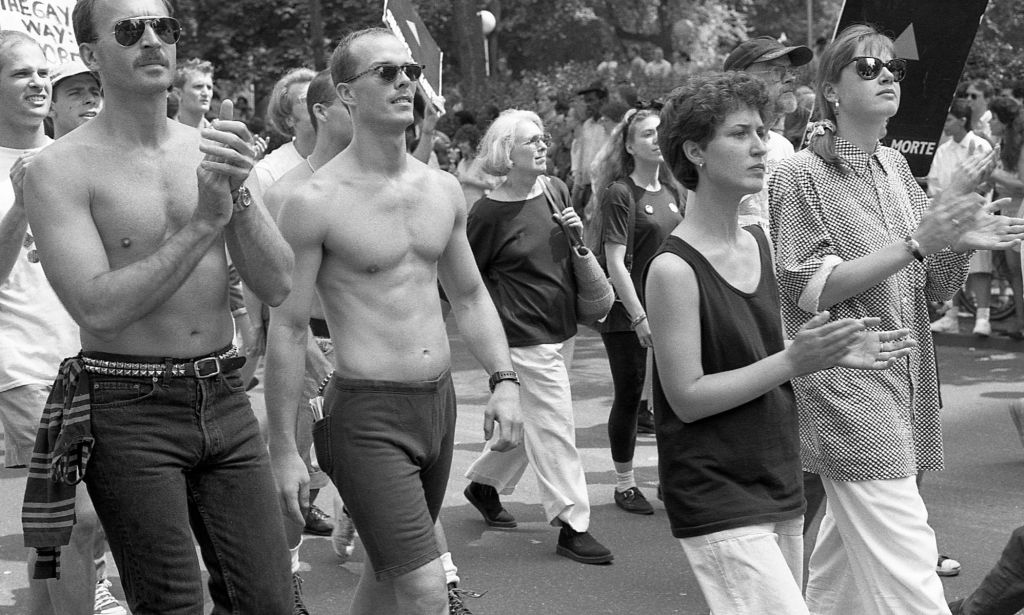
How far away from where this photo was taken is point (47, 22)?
7125 millimetres

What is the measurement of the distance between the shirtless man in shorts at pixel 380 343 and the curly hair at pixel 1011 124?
675cm

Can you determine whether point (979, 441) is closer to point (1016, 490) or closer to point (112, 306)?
point (1016, 490)

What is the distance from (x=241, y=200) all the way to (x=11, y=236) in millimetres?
1473

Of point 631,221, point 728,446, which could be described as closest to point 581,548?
point 631,221

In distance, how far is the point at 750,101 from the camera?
3787mm

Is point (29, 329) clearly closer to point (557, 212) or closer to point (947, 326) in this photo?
point (557, 212)

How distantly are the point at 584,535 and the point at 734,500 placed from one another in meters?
2.90

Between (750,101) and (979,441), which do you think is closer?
(750,101)

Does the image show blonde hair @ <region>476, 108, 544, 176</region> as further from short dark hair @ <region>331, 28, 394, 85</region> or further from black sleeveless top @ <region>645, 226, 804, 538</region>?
black sleeveless top @ <region>645, 226, 804, 538</region>

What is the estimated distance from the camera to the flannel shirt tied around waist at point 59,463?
3477mm

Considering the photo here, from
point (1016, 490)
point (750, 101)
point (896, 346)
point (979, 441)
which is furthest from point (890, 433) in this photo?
point (979, 441)

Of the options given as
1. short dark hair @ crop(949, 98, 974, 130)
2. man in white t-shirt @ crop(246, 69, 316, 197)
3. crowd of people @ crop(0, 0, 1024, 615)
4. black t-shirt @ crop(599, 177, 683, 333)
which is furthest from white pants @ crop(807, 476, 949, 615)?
short dark hair @ crop(949, 98, 974, 130)

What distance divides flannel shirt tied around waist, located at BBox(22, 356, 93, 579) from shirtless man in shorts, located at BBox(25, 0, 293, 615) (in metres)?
0.02

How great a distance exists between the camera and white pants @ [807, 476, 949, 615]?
4.04 metres
